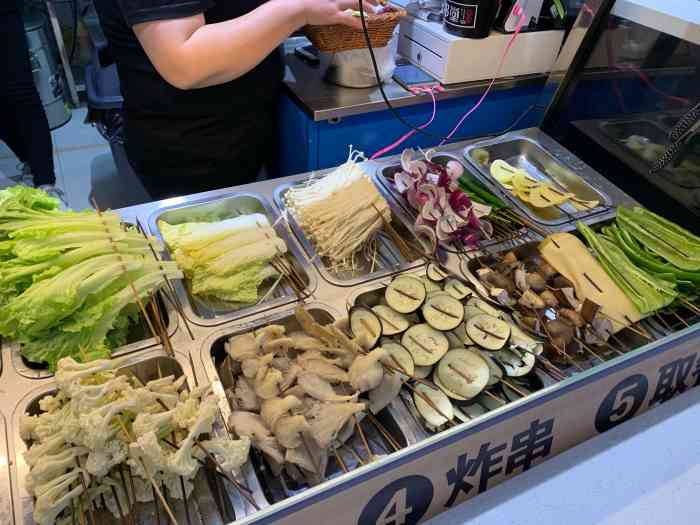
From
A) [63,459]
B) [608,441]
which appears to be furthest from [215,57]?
[608,441]

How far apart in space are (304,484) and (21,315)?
2.61 ft

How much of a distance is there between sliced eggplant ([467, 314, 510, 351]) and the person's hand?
4.17 ft

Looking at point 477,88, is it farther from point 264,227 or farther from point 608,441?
point 608,441

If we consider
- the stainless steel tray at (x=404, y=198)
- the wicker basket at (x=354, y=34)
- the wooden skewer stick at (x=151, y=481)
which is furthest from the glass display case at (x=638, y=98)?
the wooden skewer stick at (x=151, y=481)

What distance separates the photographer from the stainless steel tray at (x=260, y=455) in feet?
4.15

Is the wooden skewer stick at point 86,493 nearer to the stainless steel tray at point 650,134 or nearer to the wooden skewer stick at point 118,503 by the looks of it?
the wooden skewer stick at point 118,503

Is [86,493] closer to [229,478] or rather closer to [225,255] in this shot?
[229,478]

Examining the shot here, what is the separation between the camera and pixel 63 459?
1.08 meters

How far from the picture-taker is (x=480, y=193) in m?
2.10

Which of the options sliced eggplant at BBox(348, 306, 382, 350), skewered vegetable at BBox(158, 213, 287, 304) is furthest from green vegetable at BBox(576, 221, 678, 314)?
skewered vegetable at BBox(158, 213, 287, 304)

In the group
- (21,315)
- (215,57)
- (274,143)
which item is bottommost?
(274,143)

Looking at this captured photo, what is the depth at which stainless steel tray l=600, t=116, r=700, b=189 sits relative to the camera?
1967mm

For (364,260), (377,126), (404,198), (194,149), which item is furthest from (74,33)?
(364,260)

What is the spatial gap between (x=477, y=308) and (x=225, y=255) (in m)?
0.80
